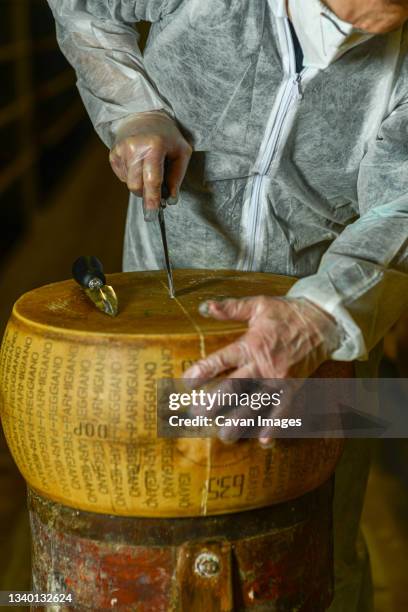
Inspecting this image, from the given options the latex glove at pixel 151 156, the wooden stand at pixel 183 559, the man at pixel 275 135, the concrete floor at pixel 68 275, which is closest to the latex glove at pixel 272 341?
the man at pixel 275 135

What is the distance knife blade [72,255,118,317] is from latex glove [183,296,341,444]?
0.17m

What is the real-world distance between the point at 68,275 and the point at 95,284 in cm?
348

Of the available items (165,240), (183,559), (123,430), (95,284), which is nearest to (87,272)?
(95,284)

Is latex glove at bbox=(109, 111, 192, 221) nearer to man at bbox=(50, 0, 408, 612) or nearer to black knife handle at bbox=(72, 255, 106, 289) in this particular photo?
man at bbox=(50, 0, 408, 612)

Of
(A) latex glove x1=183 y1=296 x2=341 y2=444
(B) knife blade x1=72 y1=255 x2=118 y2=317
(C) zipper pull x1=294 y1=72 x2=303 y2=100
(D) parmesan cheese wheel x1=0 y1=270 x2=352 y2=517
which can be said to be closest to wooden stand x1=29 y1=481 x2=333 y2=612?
(D) parmesan cheese wheel x1=0 y1=270 x2=352 y2=517

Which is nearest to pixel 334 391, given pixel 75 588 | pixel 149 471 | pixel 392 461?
pixel 149 471

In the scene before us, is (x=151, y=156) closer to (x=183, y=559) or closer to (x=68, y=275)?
(x=183, y=559)

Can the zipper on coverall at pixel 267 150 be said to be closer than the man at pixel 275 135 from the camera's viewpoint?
No

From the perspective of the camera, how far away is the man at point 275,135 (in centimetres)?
123

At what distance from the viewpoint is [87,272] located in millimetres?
1288

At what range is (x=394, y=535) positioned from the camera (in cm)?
278

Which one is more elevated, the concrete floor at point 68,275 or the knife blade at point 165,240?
the knife blade at point 165,240

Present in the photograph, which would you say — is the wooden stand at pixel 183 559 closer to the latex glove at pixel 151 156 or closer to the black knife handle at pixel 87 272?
the black knife handle at pixel 87 272

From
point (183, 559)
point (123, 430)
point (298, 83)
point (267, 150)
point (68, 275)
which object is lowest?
point (68, 275)
